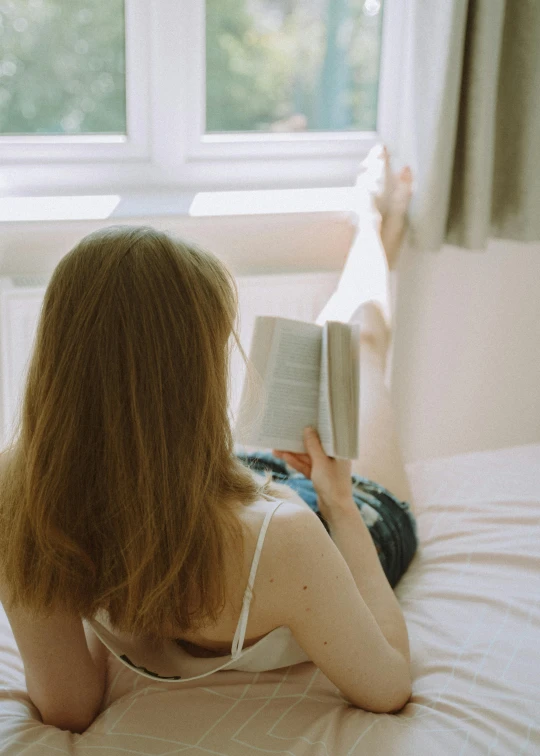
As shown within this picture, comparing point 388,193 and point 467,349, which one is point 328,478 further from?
point 467,349

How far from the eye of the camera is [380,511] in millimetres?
1366

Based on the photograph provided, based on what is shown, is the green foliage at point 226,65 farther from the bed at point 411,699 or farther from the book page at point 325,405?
the bed at point 411,699

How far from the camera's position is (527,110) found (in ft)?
6.18

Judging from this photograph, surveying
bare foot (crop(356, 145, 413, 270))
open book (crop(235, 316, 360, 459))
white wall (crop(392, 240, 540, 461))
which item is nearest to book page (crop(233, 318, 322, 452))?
open book (crop(235, 316, 360, 459))

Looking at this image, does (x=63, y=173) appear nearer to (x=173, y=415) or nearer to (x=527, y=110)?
(x=527, y=110)

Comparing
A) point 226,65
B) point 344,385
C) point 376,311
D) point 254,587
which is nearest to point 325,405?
point 344,385

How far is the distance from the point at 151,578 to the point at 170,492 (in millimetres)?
95

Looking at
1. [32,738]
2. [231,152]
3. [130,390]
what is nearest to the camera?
[130,390]

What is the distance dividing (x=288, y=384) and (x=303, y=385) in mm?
23

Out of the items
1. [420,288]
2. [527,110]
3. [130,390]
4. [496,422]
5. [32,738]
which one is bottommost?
[496,422]

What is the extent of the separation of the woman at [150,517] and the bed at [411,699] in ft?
0.14

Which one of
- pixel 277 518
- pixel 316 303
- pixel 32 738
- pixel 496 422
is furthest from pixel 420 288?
pixel 32 738

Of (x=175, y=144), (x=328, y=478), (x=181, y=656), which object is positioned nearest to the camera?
(x=181, y=656)

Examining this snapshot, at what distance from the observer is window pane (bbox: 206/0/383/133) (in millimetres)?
1955
